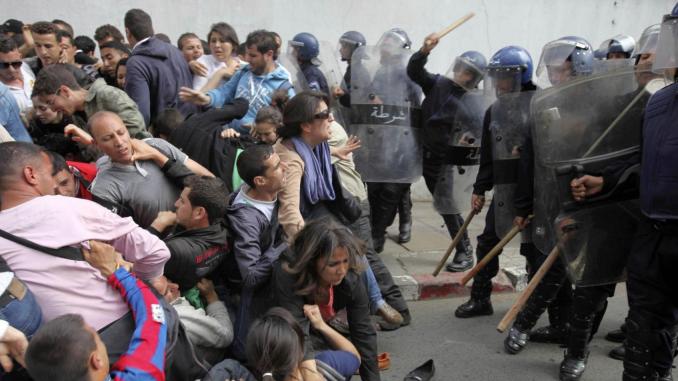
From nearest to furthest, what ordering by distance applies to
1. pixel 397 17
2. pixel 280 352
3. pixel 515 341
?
pixel 280 352, pixel 515 341, pixel 397 17

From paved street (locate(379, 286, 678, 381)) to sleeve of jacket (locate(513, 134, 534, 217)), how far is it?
0.92 m

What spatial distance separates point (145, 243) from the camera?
8.42 ft

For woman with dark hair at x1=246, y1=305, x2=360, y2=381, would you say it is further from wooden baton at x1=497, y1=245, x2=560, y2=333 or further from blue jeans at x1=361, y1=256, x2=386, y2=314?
wooden baton at x1=497, y1=245, x2=560, y2=333

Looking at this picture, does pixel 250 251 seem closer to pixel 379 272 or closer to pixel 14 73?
pixel 379 272

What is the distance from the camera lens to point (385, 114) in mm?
Answer: 5051

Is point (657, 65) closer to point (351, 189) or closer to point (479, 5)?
point (351, 189)

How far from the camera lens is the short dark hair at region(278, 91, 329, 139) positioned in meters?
3.53

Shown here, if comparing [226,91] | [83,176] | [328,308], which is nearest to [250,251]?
[328,308]

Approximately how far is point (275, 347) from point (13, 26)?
5.04m

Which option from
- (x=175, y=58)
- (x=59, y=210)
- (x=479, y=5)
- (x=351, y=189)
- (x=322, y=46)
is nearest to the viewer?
(x=59, y=210)

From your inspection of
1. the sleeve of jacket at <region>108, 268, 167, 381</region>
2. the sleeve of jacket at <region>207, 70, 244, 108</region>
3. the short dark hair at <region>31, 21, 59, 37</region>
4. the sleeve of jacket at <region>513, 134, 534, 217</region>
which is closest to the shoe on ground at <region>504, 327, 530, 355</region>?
the sleeve of jacket at <region>513, 134, 534, 217</region>

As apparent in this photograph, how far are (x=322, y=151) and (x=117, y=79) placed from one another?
2220 millimetres

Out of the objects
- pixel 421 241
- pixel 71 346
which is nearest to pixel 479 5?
pixel 421 241

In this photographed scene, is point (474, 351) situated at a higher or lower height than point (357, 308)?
lower
